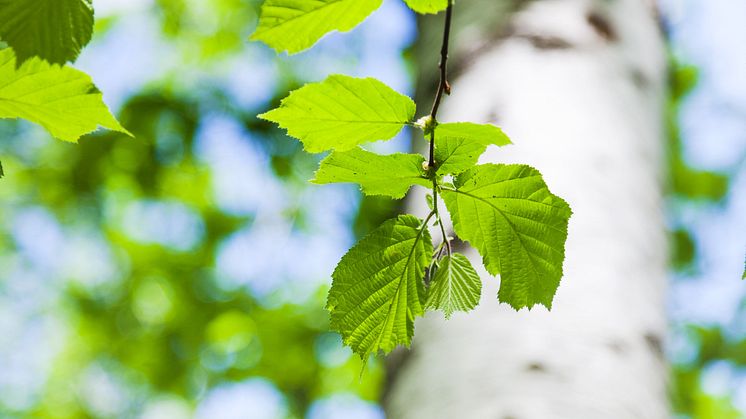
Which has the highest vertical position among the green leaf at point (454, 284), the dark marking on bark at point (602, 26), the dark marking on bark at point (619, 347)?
the dark marking on bark at point (602, 26)

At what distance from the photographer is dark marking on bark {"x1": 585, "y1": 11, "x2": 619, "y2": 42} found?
1.26 meters

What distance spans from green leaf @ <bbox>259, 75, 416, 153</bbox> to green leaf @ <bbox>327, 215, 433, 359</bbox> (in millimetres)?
82

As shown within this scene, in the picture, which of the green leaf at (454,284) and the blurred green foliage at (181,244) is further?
the blurred green foliage at (181,244)

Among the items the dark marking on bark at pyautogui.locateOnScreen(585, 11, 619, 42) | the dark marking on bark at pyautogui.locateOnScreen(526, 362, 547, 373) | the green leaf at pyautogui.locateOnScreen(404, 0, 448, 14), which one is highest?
the dark marking on bark at pyautogui.locateOnScreen(585, 11, 619, 42)

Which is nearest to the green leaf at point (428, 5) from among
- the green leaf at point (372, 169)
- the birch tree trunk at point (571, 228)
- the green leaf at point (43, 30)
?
the green leaf at point (372, 169)

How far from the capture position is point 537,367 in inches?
33.0

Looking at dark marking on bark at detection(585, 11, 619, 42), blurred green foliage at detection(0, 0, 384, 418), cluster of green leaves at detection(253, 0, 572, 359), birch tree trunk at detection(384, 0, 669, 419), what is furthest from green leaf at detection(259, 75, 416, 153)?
blurred green foliage at detection(0, 0, 384, 418)

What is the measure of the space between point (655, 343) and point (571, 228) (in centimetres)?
22

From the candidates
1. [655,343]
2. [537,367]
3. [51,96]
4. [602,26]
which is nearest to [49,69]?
[51,96]

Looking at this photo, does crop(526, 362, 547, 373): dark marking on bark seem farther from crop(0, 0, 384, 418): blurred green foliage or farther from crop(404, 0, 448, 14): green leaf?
crop(0, 0, 384, 418): blurred green foliage

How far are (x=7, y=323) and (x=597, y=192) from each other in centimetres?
671

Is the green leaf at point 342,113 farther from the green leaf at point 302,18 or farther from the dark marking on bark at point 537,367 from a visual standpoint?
the dark marking on bark at point 537,367

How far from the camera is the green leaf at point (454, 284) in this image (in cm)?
52

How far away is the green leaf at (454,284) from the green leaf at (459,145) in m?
0.08
